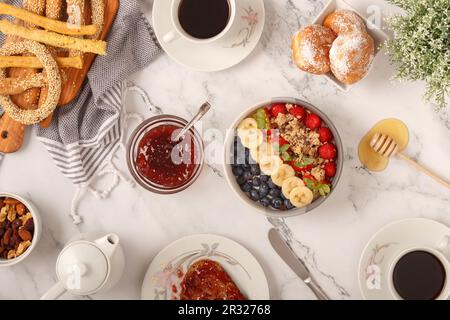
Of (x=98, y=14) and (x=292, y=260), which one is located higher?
(x=98, y=14)

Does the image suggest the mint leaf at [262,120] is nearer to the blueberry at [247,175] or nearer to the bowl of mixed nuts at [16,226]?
the blueberry at [247,175]

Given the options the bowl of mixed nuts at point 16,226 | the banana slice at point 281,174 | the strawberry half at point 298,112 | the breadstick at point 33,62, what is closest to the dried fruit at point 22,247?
the bowl of mixed nuts at point 16,226

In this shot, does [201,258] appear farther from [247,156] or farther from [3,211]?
[3,211]

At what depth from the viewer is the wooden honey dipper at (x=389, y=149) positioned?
1511 millimetres

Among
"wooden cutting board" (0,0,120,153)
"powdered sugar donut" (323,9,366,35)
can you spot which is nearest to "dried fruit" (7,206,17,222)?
"wooden cutting board" (0,0,120,153)

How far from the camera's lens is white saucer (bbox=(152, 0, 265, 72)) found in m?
1.52

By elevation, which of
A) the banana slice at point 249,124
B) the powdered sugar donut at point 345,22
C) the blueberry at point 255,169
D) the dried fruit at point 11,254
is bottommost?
the dried fruit at point 11,254

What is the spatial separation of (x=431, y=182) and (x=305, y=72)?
0.47 meters

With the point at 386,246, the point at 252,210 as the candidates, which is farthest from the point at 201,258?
the point at 386,246

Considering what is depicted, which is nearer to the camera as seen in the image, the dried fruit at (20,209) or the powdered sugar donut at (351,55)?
the powdered sugar donut at (351,55)

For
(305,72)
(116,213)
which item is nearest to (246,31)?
(305,72)

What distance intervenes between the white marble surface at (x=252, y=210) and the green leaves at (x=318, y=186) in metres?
0.11

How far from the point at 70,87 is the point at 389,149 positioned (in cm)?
88

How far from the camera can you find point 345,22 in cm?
140
